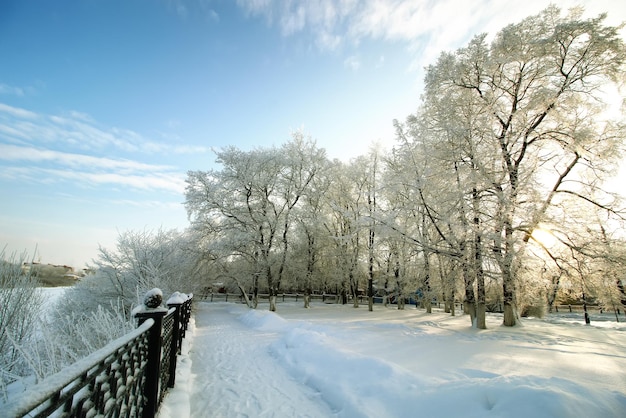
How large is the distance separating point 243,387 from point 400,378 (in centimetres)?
305

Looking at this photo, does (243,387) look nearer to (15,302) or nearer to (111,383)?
(111,383)

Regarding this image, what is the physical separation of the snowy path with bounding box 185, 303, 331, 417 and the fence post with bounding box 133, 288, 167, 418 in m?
1.59

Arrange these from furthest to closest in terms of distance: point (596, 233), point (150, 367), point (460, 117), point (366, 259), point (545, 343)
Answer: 1. point (366, 259)
2. point (460, 117)
3. point (596, 233)
4. point (545, 343)
5. point (150, 367)

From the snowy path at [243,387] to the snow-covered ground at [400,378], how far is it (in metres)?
0.02

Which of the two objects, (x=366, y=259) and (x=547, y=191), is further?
(x=366, y=259)

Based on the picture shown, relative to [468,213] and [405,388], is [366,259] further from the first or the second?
[405,388]

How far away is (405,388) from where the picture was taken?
4.71m

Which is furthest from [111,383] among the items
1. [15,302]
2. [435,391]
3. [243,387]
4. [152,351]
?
[15,302]

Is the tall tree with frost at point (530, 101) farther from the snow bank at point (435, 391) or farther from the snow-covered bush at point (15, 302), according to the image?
the snow-covered bush at point (15, 302)

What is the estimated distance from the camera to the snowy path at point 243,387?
461 centimetres

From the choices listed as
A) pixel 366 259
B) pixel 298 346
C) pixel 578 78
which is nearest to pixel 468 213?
pixel 578 78

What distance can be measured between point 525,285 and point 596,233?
3011mm

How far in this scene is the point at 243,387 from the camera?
5586mm

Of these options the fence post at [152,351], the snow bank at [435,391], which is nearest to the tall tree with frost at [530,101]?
the snow bank at [435,391]
